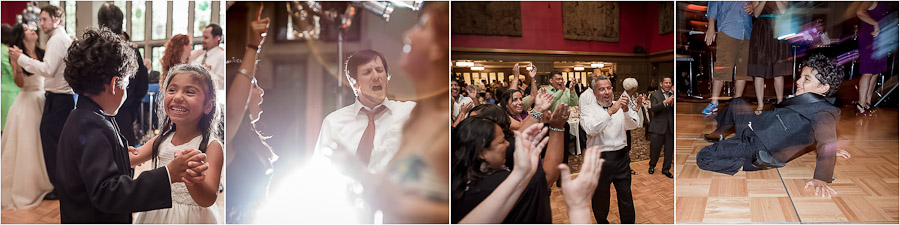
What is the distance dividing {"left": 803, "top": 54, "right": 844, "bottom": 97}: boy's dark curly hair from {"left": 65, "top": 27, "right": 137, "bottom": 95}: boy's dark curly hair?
12.5 ft

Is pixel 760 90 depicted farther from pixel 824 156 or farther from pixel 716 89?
pixel 824 156

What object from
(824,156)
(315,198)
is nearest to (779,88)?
(824,156)

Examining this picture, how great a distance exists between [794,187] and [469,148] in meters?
1.87

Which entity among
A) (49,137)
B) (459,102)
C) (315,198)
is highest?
(459,102)

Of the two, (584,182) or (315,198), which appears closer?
(584,182)

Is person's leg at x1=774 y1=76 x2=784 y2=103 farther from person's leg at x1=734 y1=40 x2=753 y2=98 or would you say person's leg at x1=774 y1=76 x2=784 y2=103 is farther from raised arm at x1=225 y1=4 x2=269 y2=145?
raised arm at x1=225 y1=4 x2=269 y2=145

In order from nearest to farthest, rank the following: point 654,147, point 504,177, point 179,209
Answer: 1. point 504,177
2. point 654,147
3. point 179,209

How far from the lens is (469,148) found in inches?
102

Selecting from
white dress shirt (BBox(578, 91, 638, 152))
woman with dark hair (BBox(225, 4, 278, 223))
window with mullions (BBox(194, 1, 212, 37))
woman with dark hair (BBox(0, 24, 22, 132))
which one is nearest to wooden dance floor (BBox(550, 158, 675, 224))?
white dress shirt (BBox(578, 91, 638, 152))

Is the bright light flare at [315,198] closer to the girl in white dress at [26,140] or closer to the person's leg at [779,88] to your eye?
the girl in white dress at [26,140]

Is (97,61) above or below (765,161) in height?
above

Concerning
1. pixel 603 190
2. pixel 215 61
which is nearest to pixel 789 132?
pixel 603 190

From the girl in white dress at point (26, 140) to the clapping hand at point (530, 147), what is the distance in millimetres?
2693

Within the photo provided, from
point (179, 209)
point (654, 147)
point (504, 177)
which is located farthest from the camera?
point (179, 209)
